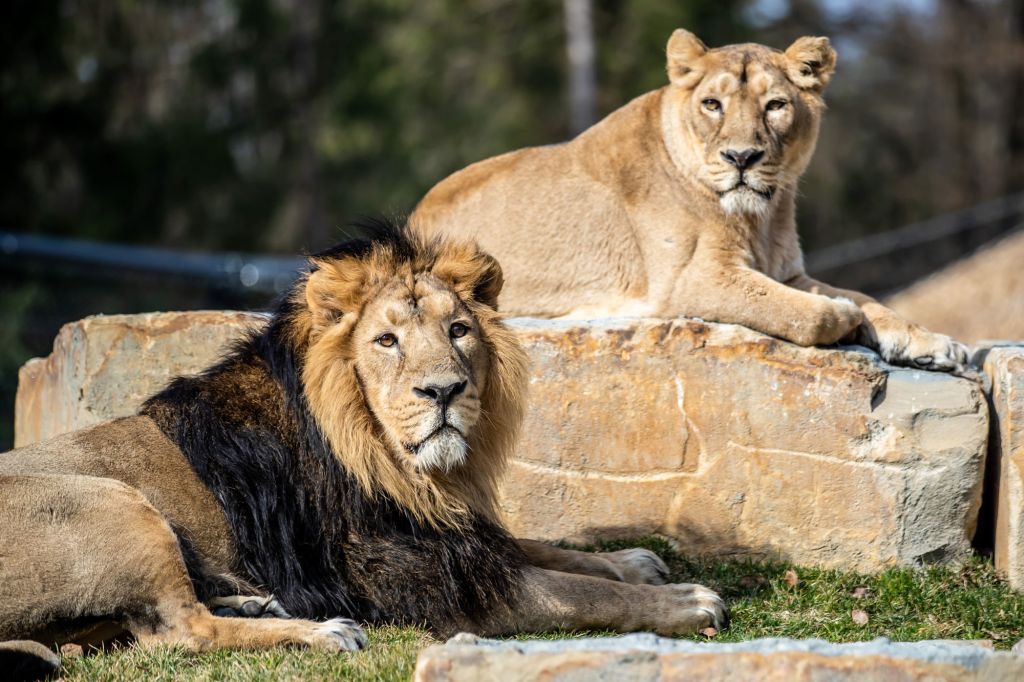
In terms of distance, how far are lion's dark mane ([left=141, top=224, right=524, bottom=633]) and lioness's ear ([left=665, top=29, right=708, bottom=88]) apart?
8.98 ft

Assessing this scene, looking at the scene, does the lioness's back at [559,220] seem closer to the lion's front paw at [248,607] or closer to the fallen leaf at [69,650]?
the lion's front paw at [248,607]

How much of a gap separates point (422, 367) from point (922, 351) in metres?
2.70

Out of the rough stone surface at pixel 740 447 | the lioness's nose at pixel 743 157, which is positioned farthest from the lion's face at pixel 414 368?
the lioness's nose at pixel 743 157

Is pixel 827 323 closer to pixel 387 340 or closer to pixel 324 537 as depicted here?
pixel 387 340

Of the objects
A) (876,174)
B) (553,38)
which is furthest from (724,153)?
(876,174)

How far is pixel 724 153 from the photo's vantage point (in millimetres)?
6734

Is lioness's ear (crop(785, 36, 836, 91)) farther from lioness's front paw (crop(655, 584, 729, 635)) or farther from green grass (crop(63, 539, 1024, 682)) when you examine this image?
lioness's front paw (crop(655, 584, 729, 635))

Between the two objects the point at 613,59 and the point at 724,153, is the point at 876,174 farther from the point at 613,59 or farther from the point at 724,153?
the point at 724,153

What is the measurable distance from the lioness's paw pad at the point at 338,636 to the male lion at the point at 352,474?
0.04 feet

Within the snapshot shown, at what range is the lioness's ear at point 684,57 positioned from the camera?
7117 millimetres

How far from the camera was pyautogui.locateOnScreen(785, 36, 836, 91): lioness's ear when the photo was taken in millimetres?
6988

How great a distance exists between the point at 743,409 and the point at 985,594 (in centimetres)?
135

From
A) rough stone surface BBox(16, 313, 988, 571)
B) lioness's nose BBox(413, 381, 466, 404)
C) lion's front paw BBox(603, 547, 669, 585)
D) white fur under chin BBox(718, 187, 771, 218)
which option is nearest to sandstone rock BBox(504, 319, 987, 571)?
rough stone surface BBox(16, 313, 988, 571)

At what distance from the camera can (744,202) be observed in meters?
6.80
